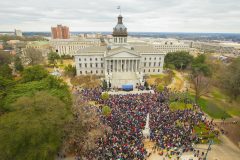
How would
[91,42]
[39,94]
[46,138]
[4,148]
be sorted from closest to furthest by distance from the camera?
[4,148] → [46,138] → [39,94] → [91,42]

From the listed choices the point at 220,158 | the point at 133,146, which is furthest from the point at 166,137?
the point at 220,158

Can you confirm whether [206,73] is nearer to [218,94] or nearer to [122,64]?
[218,94]

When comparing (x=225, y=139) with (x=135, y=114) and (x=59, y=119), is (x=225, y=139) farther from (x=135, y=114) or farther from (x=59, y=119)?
(x=59, y=119)

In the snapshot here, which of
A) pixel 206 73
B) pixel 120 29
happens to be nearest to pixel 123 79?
pixel 120 29

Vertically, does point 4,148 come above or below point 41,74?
below

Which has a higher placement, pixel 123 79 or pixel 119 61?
pixel 119 61

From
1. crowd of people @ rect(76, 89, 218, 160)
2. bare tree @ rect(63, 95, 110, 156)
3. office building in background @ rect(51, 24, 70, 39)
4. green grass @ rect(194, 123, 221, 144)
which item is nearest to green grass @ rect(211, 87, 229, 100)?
crowd of people @ rect(76, 89, 218, 160)

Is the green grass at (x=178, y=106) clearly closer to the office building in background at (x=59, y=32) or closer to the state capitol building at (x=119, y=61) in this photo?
the state capitol building at (x=119, y=61)
